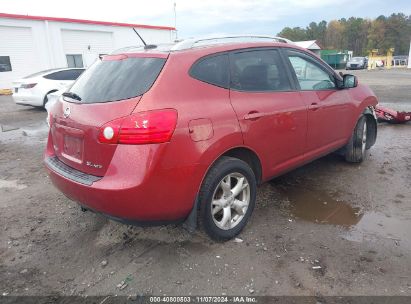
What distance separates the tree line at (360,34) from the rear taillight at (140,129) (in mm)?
103363

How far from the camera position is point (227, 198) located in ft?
10.9

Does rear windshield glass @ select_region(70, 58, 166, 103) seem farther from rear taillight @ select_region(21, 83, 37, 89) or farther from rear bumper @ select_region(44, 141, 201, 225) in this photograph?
rear taillight @ select_region(21, 83, 37, 89)

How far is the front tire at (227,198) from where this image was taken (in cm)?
309

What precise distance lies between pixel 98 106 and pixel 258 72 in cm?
163

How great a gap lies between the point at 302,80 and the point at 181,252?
237 centimetres

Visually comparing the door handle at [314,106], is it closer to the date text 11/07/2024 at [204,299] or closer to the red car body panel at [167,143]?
the red car body panel at [167,143]

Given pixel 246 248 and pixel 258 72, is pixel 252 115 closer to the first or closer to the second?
pixel 258 72

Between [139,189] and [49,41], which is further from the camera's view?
[49,41]

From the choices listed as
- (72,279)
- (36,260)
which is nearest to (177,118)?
(72,279)

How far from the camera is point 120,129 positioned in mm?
2705

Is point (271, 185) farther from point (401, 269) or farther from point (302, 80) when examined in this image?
point (401, 269)

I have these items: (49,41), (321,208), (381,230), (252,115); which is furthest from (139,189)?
(49,41)

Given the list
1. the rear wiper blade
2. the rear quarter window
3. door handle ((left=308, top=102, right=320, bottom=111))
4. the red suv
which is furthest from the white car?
the rear quarter window

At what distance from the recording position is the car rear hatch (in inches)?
111
